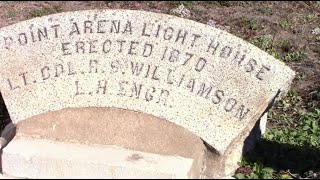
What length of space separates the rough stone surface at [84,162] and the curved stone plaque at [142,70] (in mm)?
306

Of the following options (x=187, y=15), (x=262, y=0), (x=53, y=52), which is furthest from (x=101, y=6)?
(x=53, y=52)

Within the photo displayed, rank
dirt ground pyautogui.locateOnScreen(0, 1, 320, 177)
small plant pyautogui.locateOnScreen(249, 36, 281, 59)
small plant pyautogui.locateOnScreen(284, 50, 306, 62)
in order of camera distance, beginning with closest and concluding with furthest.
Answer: dirt ground pyautogui.locateOnScreen(0, 1, 320, 177) < small plant pyautogui.locateOnScreen(284, 50, 306, 62) < small plant pyautogui.locateOnScreen(249, 36, 281, 59)

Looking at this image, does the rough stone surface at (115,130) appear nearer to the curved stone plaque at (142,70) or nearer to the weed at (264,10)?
the curved stone plaque at (142,70)

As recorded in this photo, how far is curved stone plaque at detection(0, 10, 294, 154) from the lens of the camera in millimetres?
4941

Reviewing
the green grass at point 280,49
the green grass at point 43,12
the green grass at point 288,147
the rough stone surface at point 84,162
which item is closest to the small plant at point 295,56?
the green grass at point 280,49

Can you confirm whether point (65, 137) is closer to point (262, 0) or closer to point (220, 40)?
point (220, 40)

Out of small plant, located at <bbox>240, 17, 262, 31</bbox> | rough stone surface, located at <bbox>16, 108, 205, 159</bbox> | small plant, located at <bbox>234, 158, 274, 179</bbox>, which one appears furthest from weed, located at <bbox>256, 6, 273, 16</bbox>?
rough stone surface, located at <bbox>16, 108, 205, 159</bbox>

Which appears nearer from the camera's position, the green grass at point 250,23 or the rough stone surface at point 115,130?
the rough stone surface at point 115,130

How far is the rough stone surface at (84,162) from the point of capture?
4543mm

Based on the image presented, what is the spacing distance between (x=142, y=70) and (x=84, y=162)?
0.82m

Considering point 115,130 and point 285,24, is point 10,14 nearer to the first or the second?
point 285,24

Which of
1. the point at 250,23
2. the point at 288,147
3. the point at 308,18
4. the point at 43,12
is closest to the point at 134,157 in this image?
the point at 288,147

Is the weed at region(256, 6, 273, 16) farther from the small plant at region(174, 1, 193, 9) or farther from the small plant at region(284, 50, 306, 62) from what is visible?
the small plant at region(284, 50, 306, 62)

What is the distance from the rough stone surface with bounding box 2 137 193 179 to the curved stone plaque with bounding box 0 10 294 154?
306 millimetres
